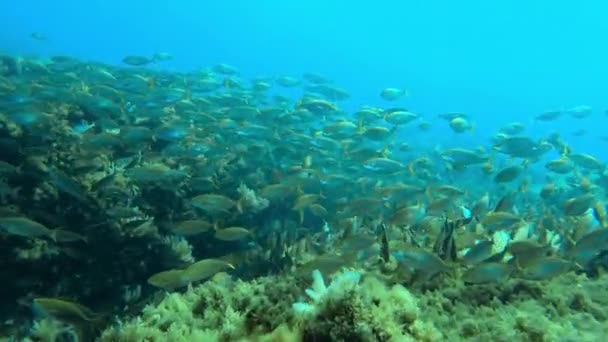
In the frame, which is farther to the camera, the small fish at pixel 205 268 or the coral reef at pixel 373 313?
the small fish at pixel 205 268

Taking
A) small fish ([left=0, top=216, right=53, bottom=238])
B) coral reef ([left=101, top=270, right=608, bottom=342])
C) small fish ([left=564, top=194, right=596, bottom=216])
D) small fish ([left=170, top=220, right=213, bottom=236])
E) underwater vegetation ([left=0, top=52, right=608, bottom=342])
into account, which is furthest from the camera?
small fish ([left=564, top=194, right=596, bottom=216])

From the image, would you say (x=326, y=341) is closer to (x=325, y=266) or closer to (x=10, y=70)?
(x=325, y=266)

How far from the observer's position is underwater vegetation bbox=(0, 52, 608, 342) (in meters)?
3.72

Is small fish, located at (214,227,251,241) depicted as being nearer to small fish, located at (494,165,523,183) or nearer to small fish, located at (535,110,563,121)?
small fish, located at (494,165,523,183)

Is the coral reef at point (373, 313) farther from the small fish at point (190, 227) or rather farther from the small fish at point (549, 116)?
the small fish at point (549, 116)

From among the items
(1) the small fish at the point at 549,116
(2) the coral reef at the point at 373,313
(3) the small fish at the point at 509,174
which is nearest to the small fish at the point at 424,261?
(2) the coral reef at the point at 373,313

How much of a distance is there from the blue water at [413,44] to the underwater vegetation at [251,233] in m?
102

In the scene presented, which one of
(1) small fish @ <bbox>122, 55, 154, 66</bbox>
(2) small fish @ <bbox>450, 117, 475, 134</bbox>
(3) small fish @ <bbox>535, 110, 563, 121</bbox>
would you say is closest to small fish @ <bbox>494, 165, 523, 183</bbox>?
(2) small fish @ <bbox>450, 117, 475, 134</bbox>

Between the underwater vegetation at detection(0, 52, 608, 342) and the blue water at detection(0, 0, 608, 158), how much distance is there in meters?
102

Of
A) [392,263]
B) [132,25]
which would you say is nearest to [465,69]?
[132,25]

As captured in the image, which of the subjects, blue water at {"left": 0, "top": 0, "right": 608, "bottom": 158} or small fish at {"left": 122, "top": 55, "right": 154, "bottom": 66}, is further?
blue water at {"left": 0, "top": 0, "right": 608, "bottom": 158}

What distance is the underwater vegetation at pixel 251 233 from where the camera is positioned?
12.2 ft

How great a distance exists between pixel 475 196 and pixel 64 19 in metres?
204

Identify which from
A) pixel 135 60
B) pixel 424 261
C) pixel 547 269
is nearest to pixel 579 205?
pixel 547 269
